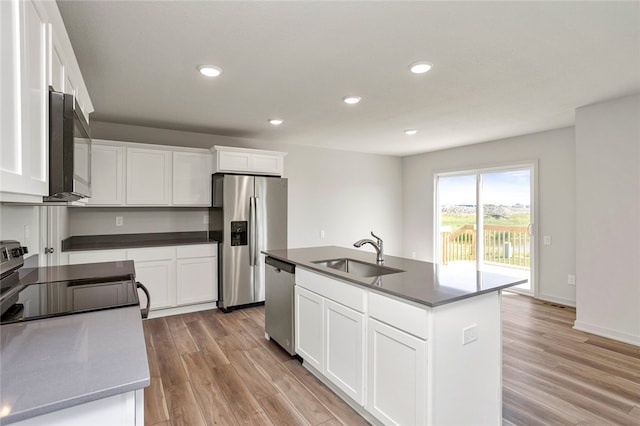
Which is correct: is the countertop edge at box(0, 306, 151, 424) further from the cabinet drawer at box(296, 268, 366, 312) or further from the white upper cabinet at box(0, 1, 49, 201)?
the cabinet drawer at box(296, 268, 366, 312)

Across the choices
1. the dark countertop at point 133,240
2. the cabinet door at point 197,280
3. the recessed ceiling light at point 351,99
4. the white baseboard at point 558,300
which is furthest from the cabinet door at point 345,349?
the white baseboard at point 558,300

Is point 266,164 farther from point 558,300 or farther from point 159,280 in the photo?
point 558,300

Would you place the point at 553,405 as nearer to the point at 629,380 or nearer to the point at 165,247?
the point at 629,380

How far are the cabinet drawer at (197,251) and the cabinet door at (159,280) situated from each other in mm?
139

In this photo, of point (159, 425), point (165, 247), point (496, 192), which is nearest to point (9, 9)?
point (159, 425)

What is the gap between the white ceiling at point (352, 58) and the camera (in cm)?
180

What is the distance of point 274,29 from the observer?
77.3 inches

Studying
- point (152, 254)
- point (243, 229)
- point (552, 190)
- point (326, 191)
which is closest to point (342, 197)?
point (326, 191)

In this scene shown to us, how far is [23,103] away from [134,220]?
3629 mm

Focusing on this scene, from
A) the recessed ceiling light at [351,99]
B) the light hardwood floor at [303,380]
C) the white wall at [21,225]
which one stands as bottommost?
the light hardwood floor at [303,380]

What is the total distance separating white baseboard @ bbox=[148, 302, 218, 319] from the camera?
399 centimetres

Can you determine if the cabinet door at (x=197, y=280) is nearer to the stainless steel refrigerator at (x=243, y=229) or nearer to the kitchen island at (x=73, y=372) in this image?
the stainless steel refrigerator at (x=243, y=229)

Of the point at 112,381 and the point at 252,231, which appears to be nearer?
the point at 112,381

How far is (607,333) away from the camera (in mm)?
3357
